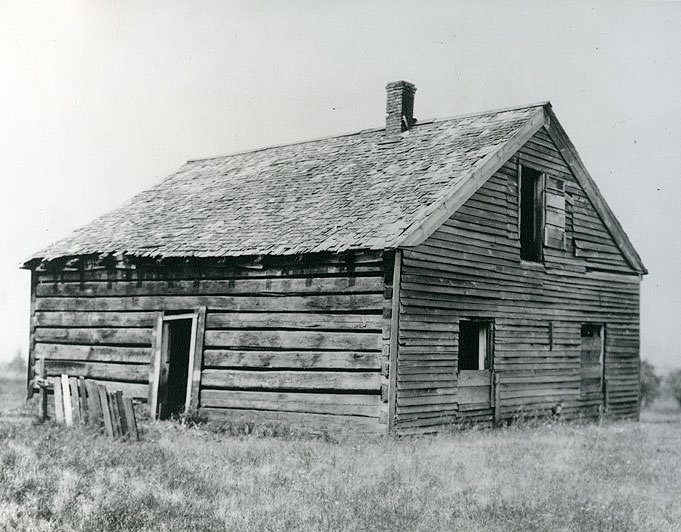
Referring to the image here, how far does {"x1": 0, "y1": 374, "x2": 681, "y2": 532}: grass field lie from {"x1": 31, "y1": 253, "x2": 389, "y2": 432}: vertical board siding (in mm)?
901

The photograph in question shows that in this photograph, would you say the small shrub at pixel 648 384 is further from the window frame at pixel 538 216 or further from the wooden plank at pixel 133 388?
the wooden plank at pixel 133 388

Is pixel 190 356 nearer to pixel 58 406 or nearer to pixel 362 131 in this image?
pixel 58 406

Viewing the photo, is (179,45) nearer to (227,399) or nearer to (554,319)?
(227,399)

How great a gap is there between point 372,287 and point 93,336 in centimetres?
647

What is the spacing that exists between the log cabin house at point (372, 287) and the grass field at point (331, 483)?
1183mm

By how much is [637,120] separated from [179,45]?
22.1ft

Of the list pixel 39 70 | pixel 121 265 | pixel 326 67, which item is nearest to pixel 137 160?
pixel 121 265

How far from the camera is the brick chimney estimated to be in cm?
1688

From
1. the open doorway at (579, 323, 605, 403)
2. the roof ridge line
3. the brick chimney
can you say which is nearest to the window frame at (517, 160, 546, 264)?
the roof ridge line

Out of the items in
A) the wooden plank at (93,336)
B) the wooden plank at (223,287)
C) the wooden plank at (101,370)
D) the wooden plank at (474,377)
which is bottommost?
the wooden plank at (101,370)

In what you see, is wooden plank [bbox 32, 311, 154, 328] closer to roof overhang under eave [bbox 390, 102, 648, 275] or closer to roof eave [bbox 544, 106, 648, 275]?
roof overhang under eave [bbox 390, 102, 648, 275]

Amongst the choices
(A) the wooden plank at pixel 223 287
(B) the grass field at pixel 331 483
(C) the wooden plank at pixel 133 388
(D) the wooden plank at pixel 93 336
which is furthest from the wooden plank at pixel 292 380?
(D) the wooden plank at pixel 93 336

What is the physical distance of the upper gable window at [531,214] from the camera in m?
15.6

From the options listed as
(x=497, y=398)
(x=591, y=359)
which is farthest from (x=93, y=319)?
Answer: (x=591, y=359)
